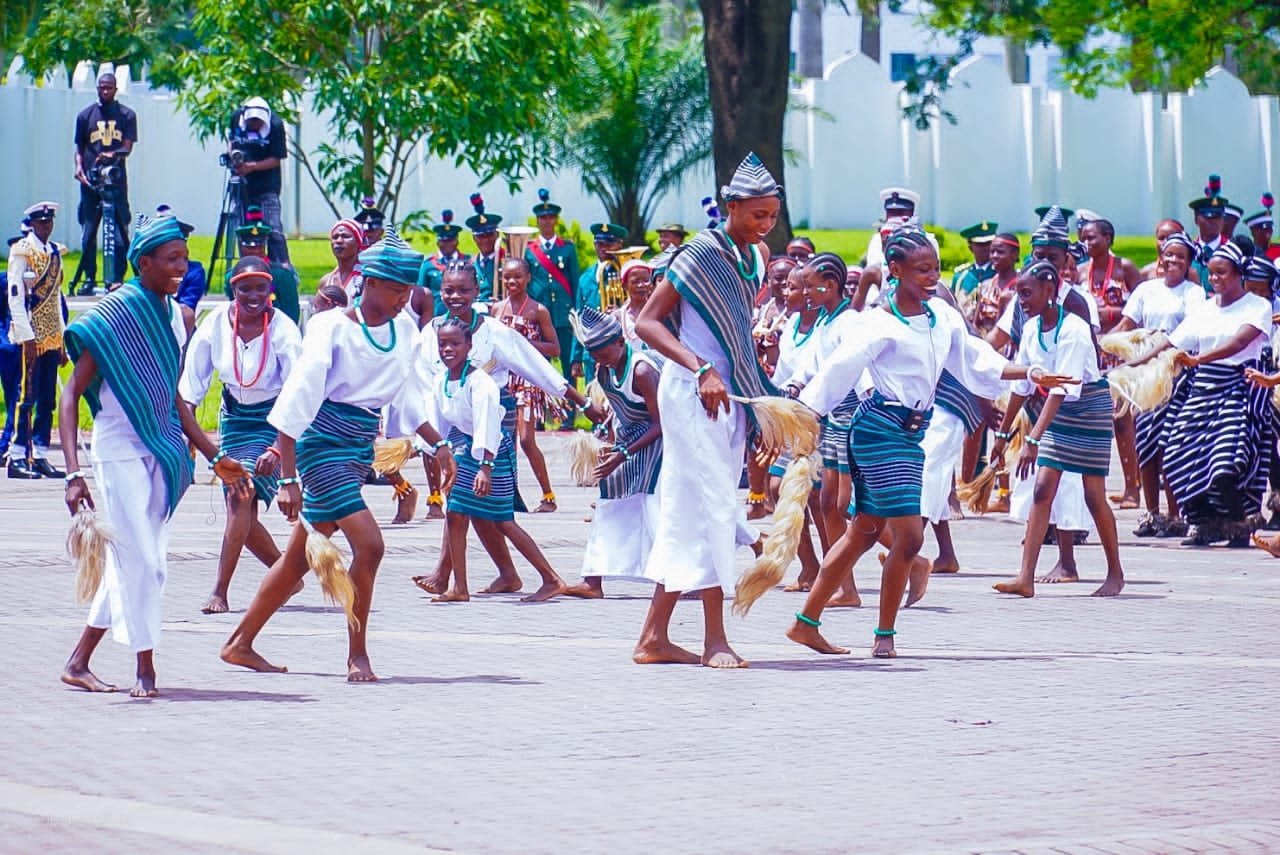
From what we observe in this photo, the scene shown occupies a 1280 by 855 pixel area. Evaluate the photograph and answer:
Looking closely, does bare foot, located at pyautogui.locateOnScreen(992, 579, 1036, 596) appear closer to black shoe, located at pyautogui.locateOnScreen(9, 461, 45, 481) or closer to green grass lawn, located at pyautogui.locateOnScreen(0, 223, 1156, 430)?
black shoe, located at pyautogui.locateOnScreen(9, 461, 45, 481)

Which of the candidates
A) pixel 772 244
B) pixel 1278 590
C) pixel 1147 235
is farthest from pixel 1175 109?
pixel 1278 590

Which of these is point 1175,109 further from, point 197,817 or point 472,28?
point 197,817

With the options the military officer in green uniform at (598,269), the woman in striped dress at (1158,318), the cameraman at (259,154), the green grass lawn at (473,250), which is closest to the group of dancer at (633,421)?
the woman in striped dress at (1158,318)

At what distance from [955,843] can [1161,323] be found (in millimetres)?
10135

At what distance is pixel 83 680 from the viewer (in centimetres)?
879

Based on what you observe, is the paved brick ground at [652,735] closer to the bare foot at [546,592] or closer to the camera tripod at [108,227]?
the bare foot at [546,592]

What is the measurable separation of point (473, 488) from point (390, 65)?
15364mm

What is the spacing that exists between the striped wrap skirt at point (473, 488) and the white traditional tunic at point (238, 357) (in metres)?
1.07

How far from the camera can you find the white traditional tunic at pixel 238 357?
1134cm

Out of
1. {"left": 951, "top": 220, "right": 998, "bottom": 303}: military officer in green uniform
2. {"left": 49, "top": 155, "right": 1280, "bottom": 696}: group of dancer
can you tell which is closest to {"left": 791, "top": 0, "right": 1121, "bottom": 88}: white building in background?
{"left": 951, "top": 220, "right": 998, "bottom": 303}: military officer in green uniform

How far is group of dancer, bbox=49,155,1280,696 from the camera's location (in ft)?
28.7

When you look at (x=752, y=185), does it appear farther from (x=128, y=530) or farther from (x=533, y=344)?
(x=533, y=344)

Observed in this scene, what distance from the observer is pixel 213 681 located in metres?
9.12

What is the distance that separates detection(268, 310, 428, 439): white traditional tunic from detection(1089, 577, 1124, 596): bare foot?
4.50m
